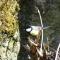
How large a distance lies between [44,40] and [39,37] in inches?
1.2

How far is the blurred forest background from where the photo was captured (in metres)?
1.18

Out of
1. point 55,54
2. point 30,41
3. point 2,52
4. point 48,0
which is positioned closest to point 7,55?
point 2,52

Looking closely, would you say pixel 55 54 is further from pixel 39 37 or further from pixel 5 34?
pixel 5 34

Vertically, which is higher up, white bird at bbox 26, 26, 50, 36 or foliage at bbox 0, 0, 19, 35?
foliage at bbox 0, 0, 19, 35

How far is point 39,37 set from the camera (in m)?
1.21

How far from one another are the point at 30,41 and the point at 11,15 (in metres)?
0.18

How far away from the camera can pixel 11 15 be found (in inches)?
47.3

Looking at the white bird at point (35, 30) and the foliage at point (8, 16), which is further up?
the foliage at point (8, 16)

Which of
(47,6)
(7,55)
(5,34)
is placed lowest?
(7,55)

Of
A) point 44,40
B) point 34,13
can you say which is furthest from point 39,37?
point 34,13

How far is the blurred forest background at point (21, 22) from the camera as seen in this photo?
3.87 feet

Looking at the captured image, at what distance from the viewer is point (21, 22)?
4.04ft

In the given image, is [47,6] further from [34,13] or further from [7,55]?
[7,55]

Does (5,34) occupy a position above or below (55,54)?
above
